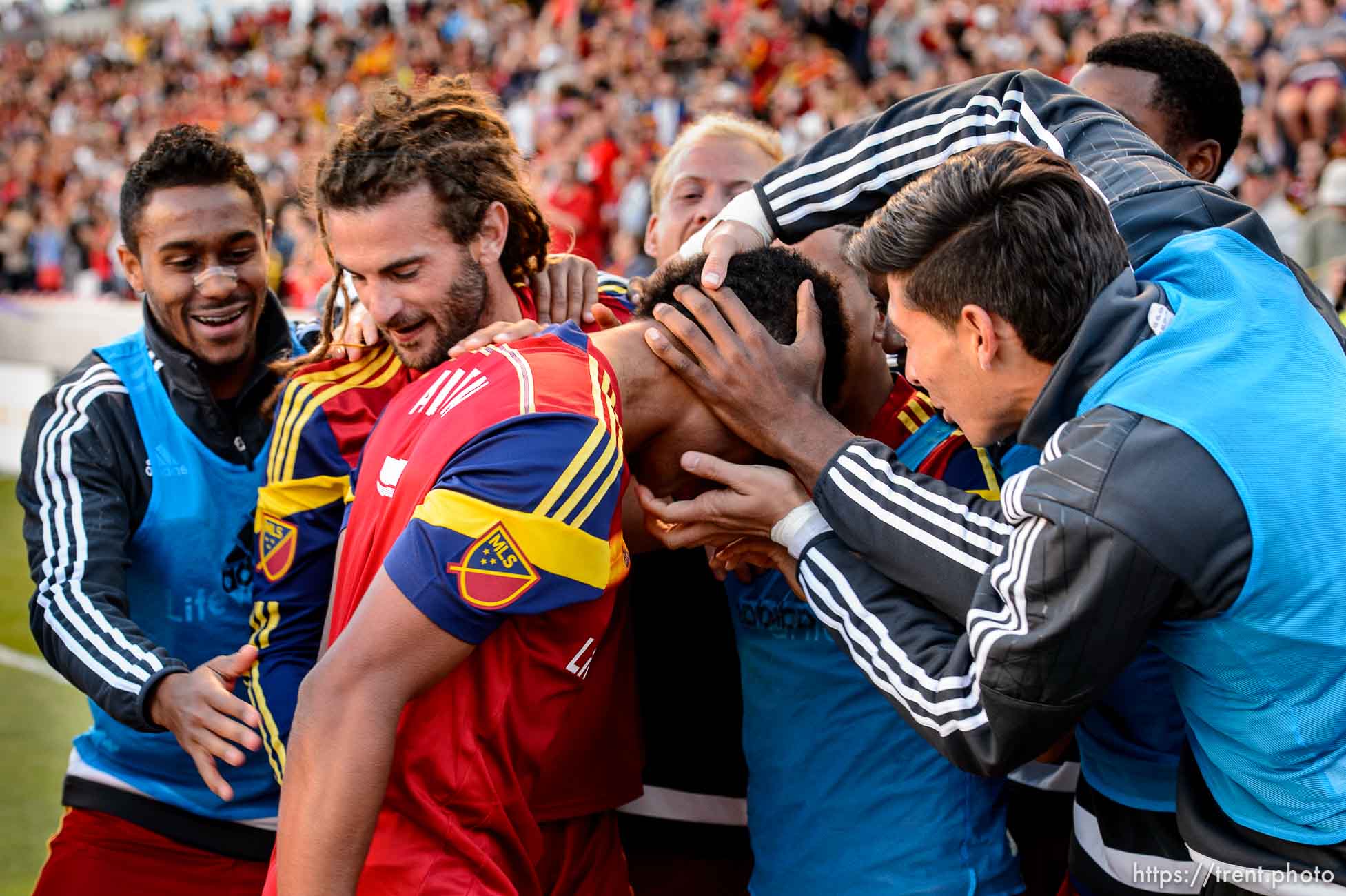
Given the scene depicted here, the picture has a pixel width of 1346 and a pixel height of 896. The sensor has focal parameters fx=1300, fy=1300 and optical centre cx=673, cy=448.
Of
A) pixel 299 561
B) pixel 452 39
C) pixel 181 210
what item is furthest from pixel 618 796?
pixel 452 39

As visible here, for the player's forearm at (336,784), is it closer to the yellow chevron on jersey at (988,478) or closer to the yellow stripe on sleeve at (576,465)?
the yellow stripe on sleeve at (576,465)

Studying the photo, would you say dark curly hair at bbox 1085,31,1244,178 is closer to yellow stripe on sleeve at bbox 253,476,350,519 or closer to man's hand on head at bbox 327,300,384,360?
man's hand on head at bbox 327,300,384,360

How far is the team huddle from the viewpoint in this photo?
5.84 ft

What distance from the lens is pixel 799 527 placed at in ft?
6.93

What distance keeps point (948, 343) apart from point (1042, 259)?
189 millimetres

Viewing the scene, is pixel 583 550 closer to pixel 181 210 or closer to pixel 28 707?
pixel 181 210

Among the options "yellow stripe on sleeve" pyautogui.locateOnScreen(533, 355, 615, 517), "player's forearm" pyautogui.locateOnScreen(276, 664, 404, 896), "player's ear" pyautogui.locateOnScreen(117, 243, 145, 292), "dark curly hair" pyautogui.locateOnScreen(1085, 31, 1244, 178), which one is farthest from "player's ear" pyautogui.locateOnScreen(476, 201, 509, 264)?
"dark curly hair" pyautogui.locateOnScreen(1085, 31, 1244, 178)

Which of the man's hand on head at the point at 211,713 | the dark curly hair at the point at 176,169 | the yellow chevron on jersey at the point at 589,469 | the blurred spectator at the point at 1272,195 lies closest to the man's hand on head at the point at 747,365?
the yellow chevron on jersey at the point at 589,469

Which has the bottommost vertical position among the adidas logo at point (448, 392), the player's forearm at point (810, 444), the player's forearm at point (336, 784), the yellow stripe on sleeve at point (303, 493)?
the player's forearm at point (336, 784)

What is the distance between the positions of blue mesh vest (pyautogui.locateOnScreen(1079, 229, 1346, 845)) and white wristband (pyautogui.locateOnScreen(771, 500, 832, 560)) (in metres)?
0.47

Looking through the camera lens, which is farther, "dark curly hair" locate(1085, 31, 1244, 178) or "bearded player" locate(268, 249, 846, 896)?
"dark curly hair" locate(1085, 31, 1244, 178)

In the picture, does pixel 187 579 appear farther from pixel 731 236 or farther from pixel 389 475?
pixel 731 236

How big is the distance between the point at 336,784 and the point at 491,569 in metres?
0.36

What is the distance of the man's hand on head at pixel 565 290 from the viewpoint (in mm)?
2844
